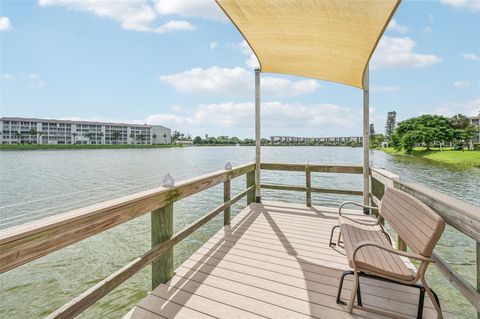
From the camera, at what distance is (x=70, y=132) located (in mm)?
81188

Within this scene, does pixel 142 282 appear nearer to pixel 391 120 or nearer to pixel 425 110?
pixel 425 110

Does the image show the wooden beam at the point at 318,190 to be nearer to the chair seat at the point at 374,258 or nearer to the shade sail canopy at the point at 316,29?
the chair seat at the point at 374,258

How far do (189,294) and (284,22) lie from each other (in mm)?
2833

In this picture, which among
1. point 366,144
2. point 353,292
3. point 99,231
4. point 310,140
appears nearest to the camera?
point 99,231

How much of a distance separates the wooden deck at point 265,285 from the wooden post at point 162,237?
0.27ft

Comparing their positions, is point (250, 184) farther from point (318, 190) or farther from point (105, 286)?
point (105, 286)

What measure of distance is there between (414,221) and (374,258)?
0.41m

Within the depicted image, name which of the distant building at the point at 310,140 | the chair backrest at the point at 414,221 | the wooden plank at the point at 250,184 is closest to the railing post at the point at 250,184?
the wooden plank at the point at 250,184

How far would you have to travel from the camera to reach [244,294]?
1970mm

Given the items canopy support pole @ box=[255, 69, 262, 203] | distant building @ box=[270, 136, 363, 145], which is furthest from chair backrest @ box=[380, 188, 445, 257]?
distant building @ box=[270, 136, 363, 145]

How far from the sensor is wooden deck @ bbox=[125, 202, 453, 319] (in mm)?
1769

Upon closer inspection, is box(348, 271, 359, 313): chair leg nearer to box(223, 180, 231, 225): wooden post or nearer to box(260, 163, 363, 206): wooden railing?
box(223, 180, 231, 225): wooden post

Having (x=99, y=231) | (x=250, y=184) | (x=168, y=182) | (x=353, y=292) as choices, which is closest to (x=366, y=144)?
(x=250, y=184)

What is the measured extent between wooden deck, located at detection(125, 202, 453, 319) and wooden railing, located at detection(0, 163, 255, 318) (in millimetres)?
335
